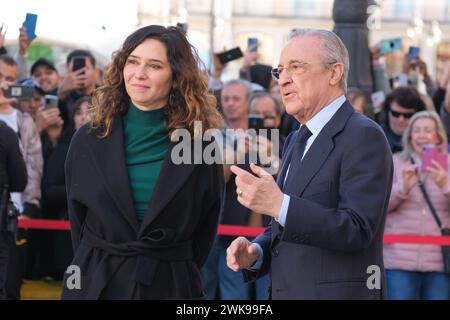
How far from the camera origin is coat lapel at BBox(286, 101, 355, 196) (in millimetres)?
4180

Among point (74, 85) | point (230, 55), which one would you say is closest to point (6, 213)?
point (74, 85)

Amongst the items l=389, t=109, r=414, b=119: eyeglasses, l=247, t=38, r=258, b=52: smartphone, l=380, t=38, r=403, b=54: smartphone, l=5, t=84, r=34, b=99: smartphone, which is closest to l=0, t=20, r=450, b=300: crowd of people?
l=389, t=109, r=414, b=119: eyeglasses

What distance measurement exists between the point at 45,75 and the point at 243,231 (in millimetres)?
3171

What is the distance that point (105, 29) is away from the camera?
39.8ft

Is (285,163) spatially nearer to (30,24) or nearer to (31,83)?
(31,83)

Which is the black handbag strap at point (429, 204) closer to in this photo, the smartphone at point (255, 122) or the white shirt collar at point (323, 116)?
the smartphone at point (255, 122)

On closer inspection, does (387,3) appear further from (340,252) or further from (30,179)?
(340,252)

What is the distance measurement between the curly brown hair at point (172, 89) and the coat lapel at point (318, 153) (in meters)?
0.92

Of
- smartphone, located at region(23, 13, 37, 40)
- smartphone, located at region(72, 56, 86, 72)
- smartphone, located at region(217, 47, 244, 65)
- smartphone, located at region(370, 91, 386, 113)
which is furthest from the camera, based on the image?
smartphone, located at region(217, 47, 244, 65)

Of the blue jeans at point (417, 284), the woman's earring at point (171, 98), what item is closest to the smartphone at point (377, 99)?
the blue jeans at point (417, 284)

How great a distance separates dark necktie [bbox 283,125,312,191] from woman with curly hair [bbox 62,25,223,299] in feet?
2.21

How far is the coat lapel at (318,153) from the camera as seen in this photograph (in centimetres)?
418

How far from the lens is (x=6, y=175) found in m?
7.12

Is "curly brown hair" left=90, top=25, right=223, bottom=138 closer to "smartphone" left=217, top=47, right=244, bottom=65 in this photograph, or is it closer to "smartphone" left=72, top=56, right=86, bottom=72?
"smartphone" left=72, top=56, right=86, bottom=72
